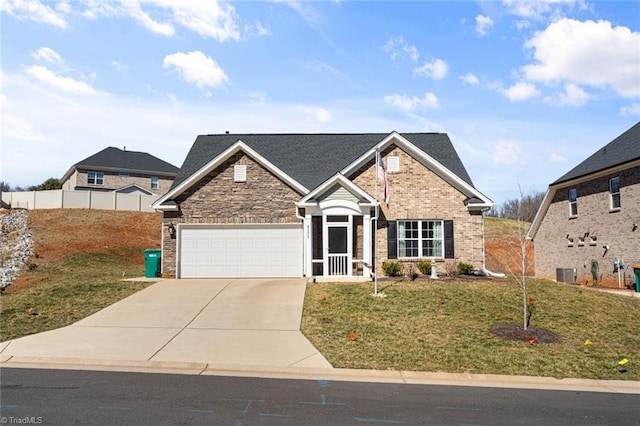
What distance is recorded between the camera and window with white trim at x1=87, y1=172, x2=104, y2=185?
47.5 metres

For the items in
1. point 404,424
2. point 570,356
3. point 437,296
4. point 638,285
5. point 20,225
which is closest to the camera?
point 404,424

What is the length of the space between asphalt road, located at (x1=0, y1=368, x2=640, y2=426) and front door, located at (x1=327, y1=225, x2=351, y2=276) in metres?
10.6

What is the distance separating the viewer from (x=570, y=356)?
970 cm

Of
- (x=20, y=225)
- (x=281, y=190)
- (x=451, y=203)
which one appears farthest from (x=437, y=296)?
(x=20, y=225)

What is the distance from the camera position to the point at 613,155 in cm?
2278

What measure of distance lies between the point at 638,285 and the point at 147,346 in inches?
725

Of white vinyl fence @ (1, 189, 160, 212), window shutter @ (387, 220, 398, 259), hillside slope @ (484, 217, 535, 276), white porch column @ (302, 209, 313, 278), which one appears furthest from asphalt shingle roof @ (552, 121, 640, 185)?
white vinyl fence @ (1, 189, 160, 212)

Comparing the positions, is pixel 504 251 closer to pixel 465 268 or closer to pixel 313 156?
pixel 465 268

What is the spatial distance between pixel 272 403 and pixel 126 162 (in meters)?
47.9

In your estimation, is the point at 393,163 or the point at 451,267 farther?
the point at 393,163

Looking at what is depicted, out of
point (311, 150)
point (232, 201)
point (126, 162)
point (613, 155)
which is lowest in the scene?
point (232, 201)

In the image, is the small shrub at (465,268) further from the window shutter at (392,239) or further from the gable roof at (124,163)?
the gable roof at (124,163)

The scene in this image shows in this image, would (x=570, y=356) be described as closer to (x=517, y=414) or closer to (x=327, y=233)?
(x=517, y=414)

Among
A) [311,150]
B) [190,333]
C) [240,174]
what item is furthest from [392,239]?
[190,333]
